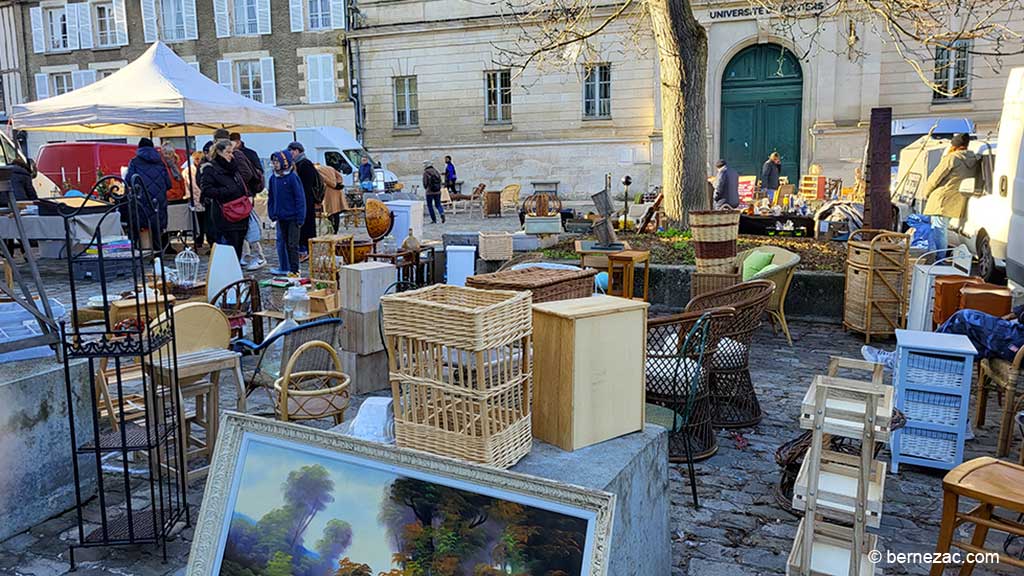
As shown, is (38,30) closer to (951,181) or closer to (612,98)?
(612,98)

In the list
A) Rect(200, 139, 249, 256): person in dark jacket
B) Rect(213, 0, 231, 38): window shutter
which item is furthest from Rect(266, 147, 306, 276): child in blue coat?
Rect(213, 0, 231, 38): window shutter

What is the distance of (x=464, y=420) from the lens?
2.29 m

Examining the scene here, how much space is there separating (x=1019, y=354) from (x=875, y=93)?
17796mm

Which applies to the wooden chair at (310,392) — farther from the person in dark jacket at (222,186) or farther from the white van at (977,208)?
the white van at (977,208)

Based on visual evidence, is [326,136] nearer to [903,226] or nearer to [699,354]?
[903,226]

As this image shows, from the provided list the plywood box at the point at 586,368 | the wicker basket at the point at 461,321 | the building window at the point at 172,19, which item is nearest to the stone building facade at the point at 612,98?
the building window at the point at 172,19

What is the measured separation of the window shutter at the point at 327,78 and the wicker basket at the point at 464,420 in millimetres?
25550

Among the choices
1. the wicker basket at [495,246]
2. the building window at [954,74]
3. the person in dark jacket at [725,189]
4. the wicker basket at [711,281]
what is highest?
the building window at [954,74]

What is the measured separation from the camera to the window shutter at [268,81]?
1081 inches

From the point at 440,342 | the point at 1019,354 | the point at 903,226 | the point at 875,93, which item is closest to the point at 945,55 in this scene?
the point at 875,93

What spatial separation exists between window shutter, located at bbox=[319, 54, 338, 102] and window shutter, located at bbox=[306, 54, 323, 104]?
173 millimetres

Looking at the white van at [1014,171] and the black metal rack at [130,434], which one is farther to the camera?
the white van at [1014,171]

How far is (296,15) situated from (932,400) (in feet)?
86.8

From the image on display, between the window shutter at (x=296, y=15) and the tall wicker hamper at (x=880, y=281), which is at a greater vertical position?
the window shutter at (x=296, y=15)
